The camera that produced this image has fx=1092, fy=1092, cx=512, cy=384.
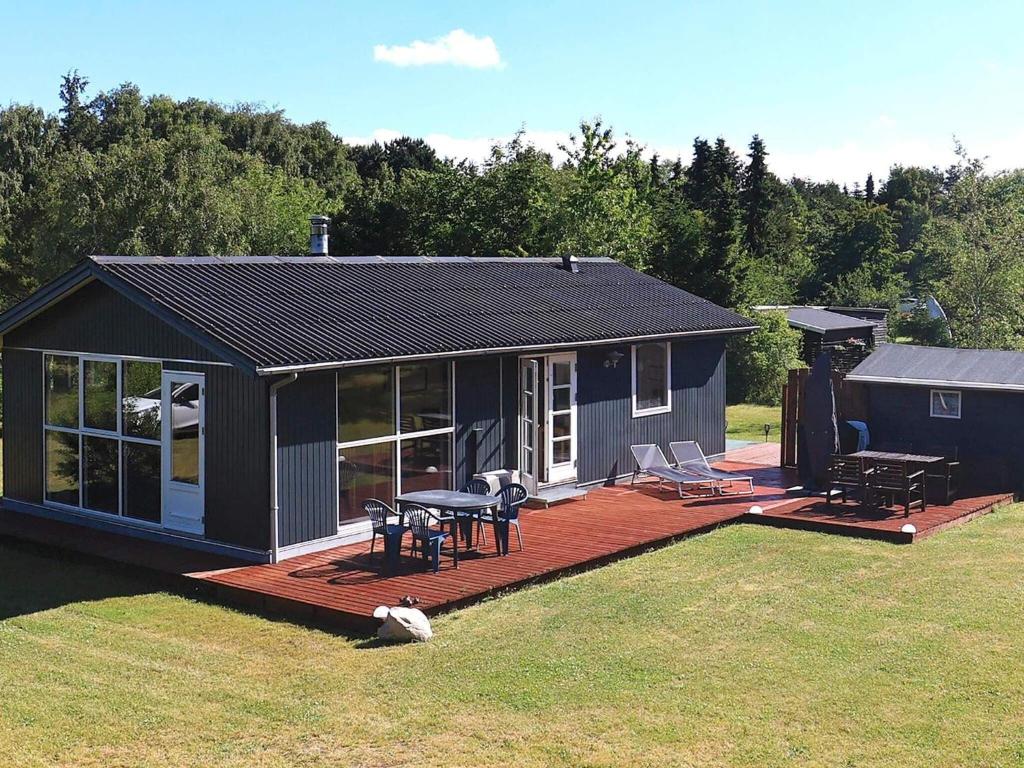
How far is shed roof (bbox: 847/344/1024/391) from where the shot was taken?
15180 mm

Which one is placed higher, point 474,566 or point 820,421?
point 820,421

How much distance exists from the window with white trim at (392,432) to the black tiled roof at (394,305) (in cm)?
47

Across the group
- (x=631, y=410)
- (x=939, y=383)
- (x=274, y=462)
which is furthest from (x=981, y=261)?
(x=274, y=462)

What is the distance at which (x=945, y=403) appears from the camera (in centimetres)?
1556

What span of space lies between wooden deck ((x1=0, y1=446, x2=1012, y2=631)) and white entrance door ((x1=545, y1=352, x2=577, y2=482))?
568mm

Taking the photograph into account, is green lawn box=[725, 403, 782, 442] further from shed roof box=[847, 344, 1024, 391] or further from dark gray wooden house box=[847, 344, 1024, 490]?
dark gray wooden house box=[847, 344, 1024, 490]

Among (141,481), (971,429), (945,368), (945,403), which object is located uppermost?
(945,368)

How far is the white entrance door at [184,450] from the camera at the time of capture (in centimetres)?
1173

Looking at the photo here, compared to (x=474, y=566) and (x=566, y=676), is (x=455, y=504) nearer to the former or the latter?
(x=474, y=566)

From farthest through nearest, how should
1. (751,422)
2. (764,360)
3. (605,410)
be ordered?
1. (764,360)
2. (751,422)
3. (605,410)

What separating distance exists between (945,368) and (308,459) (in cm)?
950

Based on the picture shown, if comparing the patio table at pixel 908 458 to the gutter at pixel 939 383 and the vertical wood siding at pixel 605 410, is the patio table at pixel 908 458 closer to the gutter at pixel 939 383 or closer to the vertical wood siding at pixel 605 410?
the gutter at pixel 939 383

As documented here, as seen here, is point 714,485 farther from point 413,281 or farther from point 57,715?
point 57,715

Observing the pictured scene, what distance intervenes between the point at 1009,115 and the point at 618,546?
3257cm
